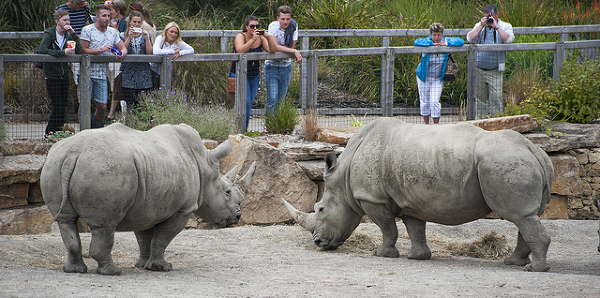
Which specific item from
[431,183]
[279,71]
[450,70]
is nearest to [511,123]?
[450,70]

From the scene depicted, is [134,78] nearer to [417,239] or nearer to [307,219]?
[307,219]

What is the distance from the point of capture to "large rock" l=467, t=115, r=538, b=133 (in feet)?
34.3

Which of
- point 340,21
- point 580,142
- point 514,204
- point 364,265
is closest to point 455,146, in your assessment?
point 514,204

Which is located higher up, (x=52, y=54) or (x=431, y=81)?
(x=52, y=54)

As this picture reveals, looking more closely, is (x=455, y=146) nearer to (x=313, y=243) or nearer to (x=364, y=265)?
(x=364, y=265)

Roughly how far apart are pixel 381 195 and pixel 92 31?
515cm

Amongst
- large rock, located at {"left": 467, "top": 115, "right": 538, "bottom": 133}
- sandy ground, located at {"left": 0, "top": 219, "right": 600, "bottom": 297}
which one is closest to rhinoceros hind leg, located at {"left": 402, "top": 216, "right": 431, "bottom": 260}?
sandy ground, located at {"left": 0, "top": 219, "right": 600, "bottom": 297}

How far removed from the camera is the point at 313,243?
8383mm

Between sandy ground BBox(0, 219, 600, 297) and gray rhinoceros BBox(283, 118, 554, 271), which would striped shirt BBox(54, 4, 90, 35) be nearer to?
sandy ground BBox(0, 219, 600, 297)

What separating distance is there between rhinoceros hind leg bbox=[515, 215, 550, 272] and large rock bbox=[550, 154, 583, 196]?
419 centimetres

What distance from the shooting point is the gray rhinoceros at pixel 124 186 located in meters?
5.54

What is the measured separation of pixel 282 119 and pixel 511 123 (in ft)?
11.1

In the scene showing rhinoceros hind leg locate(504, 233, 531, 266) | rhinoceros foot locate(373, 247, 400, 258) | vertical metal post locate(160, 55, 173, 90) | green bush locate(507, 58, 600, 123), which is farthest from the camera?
green bush locate(507, 58, 600, 123)

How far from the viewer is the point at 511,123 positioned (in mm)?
10570
